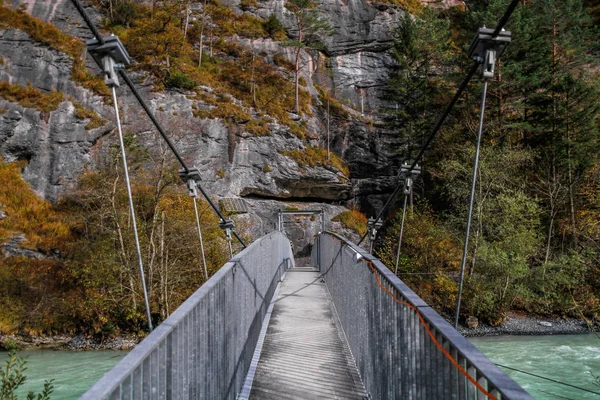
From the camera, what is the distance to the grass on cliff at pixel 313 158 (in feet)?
72.3

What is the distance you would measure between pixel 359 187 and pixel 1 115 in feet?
64.2

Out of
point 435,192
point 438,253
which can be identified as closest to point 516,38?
point 435,192

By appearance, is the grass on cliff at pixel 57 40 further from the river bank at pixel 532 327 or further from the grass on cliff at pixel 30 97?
the river bank at pixel 532 327

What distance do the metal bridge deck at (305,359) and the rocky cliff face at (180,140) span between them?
12.1 m

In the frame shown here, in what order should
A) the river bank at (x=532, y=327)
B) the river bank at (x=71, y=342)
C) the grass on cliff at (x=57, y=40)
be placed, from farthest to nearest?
1. the grass on cliff at (x=57, y=40)
2. the river bank at (x=532, y=327)
3. the river bank at (x=71, y=342)

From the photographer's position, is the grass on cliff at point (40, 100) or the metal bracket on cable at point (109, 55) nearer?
the metal bracket on cable at point (109, 55)

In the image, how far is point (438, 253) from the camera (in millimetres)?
17531

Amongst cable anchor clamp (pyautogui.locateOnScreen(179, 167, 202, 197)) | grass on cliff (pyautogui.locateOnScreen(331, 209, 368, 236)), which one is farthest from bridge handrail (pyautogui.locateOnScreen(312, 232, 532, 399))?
grass on cliff (pyautogui.locateOnScreen(331, 209, 368, 236))

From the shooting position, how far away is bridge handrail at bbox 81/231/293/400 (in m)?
1.21

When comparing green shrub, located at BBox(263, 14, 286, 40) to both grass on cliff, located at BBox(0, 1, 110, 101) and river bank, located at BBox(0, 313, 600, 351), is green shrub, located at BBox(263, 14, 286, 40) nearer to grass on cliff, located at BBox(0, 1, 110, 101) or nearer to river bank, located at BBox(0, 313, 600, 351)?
grass on cliff, located at BBox(0, 1, 110, 101)

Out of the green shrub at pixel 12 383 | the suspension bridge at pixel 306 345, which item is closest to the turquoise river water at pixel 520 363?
the green shrub at pixel 12 383

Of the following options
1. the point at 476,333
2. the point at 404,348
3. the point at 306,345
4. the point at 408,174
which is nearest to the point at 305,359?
the point at 306,345

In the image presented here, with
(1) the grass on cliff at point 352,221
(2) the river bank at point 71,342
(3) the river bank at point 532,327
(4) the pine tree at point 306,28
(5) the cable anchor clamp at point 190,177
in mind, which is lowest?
(2) the river bank at point 71,342

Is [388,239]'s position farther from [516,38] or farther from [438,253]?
[516,38]
